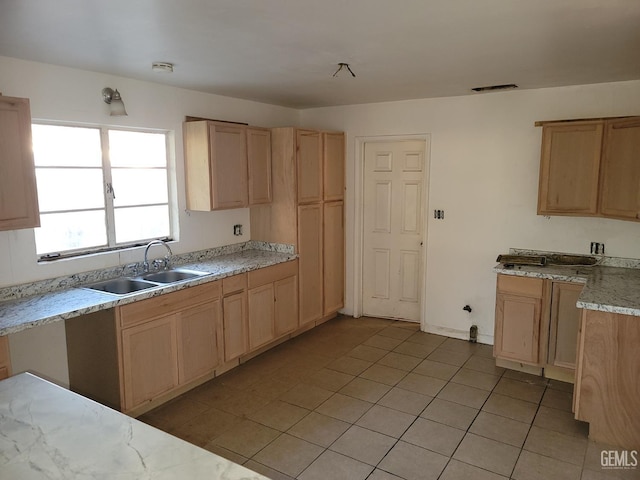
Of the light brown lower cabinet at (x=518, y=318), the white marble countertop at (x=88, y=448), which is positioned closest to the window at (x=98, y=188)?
the white marble countertop at (x=88, y=448)

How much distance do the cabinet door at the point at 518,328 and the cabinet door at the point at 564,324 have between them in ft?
0.37

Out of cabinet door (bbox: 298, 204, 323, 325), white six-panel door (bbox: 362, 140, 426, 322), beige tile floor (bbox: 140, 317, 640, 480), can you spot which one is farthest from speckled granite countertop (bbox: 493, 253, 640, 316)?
cabinet door (bbox: 298, 204, 323, 325)

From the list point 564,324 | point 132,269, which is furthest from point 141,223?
point 564,324

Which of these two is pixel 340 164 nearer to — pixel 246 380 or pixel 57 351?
pixel 246 380

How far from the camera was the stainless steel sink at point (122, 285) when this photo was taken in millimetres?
3387

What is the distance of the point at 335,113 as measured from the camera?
524 centimetres

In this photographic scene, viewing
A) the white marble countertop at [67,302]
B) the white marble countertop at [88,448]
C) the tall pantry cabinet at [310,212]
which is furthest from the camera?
the tall pantry cabinet at [310,212]

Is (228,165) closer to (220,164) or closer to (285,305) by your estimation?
(220,164)

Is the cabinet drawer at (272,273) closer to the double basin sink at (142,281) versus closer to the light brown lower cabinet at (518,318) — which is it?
the double basin sink at (142,281)

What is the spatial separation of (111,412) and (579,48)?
309 centimetres

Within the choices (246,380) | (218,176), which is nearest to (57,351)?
(246,380)

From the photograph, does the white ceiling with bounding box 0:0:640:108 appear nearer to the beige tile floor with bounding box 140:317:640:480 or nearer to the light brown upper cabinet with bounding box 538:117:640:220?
the light brown upper cabinet with bounding box 538:117:640:220

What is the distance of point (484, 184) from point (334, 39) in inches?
96.9

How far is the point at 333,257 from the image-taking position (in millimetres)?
5223
